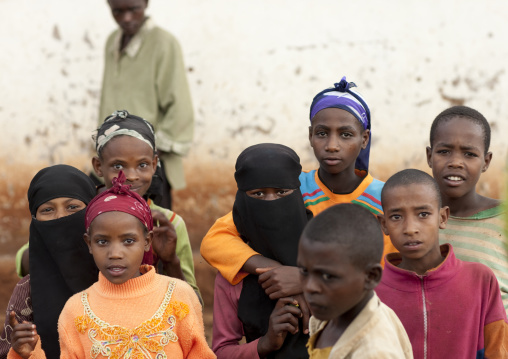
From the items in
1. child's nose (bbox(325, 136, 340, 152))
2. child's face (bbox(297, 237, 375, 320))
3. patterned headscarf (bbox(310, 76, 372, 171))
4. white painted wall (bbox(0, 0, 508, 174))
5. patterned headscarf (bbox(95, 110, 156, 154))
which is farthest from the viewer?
white painted wall (bbox(0, 0, 508, 174))

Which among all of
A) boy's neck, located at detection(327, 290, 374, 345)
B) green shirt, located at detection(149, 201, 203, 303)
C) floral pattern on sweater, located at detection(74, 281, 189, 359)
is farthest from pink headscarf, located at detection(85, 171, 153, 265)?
boy's neck, located at detection(327, 290, 374, 345)

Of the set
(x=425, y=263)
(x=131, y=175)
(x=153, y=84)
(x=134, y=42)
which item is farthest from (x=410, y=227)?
(x=134, y=42)

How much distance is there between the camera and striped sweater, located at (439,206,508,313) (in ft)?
12.5

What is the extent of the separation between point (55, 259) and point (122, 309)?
55 cm

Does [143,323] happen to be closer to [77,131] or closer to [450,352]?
[450,352]

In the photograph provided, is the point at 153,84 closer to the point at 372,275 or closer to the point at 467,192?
the point at 467,192

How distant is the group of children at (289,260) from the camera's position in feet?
9.71

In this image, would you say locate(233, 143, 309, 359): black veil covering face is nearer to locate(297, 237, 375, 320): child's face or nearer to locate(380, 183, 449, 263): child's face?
locate(380, 183, 449, 263): child's face

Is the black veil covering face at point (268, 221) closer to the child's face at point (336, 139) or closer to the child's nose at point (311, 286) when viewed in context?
the child's face at point (336, 139)

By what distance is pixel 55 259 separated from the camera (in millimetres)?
3996

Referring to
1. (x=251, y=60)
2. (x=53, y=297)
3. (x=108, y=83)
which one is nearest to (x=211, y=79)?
(x=251, y=60)

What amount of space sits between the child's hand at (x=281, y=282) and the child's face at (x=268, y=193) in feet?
1.03

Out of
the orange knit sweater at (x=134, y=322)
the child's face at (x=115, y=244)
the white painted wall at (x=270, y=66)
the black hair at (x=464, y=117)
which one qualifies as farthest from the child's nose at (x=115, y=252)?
the white painted wall at (x=270, y=66)

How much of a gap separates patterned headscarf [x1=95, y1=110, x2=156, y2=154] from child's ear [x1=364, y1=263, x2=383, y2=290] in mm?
1808
